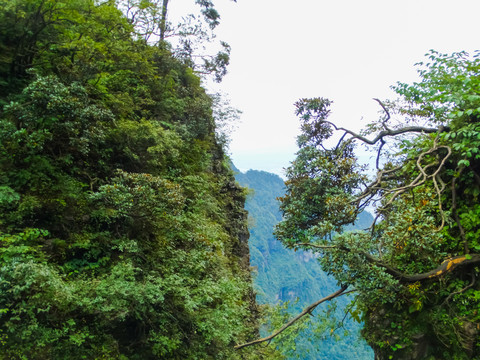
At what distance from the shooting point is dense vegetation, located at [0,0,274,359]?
4387mm

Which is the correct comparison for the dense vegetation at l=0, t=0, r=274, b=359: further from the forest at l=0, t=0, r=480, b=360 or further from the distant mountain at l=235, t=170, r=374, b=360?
the distant mountain at l=235, t=170, r=374, b=360

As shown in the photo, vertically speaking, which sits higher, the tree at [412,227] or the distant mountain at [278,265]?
the tree at [412,227]

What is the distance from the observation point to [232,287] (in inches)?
286

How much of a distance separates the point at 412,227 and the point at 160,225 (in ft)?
17.0

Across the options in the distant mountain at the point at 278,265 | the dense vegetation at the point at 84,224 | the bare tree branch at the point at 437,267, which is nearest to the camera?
the dense vegetation at the point at 84,224

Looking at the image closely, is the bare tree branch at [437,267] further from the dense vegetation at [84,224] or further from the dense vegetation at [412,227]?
the dense vegetation at [84,224]

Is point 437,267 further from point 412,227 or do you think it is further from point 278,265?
point 278,265

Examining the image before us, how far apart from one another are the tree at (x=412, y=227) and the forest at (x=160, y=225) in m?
0.04

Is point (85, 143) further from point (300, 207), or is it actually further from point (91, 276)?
point (300, 207)

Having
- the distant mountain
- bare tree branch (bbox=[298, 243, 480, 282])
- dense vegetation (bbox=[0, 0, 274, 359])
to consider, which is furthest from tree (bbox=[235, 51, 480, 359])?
the distant mountain

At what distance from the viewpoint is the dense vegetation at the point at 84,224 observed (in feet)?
14.4

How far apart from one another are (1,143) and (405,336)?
9.15 meters

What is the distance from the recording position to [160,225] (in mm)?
6555

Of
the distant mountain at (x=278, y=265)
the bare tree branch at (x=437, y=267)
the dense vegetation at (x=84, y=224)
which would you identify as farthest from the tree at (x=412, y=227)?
the distant mountain at (x=278, y=265)
